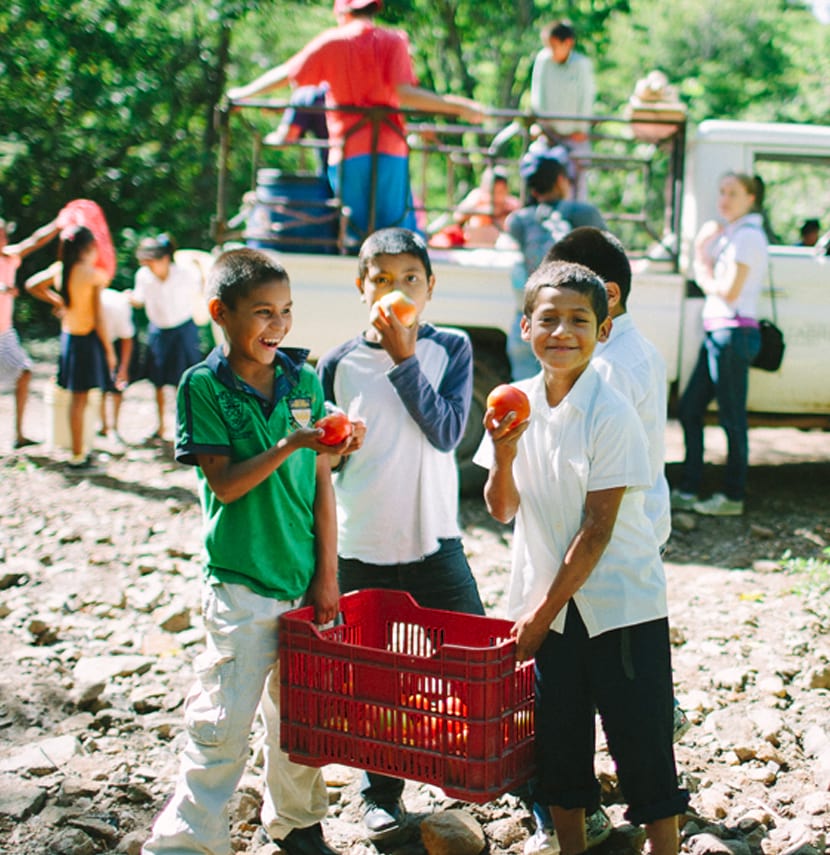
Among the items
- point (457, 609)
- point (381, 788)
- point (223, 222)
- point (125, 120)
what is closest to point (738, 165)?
point (223, 222)

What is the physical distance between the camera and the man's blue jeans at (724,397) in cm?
621

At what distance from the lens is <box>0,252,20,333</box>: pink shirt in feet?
24.7

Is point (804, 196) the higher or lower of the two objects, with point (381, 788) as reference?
higher

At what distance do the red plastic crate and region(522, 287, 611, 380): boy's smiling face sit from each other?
654 millimetres

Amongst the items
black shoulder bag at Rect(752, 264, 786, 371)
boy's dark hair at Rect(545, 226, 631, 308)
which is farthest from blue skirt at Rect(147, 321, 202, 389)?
boy's dark hair at Rect(545, 226, 631, 308)

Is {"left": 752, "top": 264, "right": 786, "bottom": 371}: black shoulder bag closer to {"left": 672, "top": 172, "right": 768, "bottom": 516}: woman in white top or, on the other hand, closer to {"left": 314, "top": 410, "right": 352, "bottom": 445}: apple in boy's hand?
{"left": 672, "top": 172, "right": 768, "bottom": 516}: woman in white top

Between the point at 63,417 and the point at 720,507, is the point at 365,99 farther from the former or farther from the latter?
the point at 63,417

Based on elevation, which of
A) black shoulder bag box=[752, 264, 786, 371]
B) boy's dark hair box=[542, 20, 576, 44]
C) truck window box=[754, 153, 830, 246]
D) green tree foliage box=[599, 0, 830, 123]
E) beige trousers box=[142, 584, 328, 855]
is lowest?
beige trousers box=[142, 584, 328, 855]

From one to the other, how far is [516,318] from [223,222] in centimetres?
183

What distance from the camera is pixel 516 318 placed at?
20.5ft

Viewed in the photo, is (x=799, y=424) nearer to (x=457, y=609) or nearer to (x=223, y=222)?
(x=223, y=222)

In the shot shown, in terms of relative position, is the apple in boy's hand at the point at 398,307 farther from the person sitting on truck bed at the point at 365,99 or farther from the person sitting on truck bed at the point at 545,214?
the person sitting on truck bed at the point at 365,99

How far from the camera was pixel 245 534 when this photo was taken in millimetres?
2684

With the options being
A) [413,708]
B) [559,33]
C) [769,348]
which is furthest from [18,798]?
[559,33]
